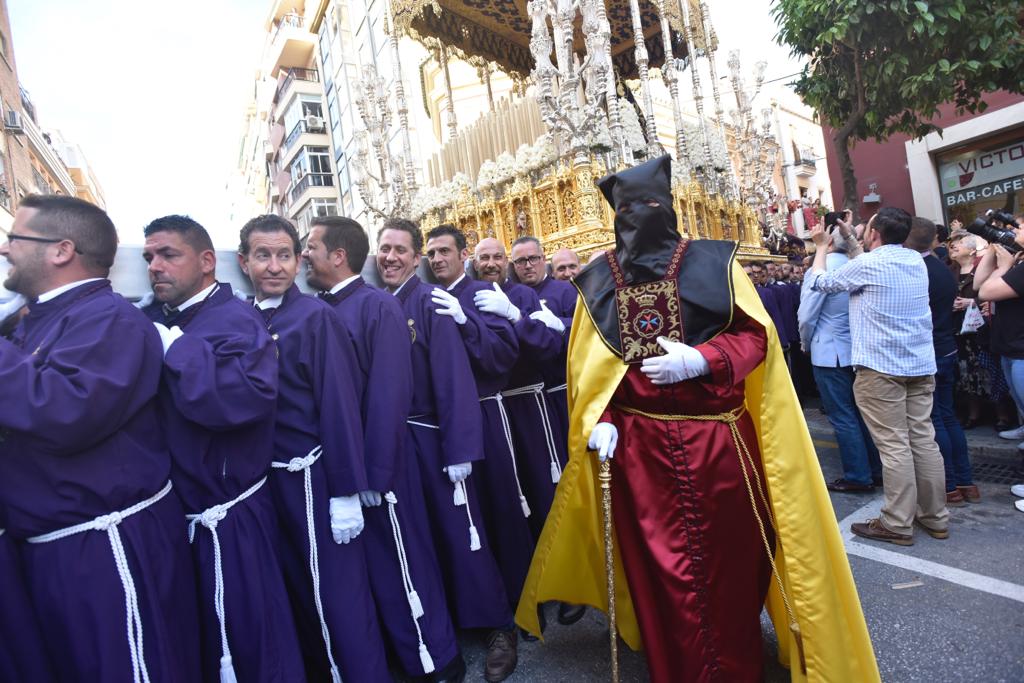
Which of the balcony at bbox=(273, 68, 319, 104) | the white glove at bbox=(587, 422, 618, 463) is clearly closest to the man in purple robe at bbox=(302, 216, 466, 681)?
the white glove at bbox=(587, 422, 618, 463)

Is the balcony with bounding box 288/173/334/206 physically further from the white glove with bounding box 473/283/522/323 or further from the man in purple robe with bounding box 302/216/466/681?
the man in purple robe with bounding box 302/216/466/681

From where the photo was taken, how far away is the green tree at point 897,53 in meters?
7.49

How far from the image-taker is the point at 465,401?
2.85m

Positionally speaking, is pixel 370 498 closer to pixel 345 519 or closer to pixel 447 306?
pixel 345 519

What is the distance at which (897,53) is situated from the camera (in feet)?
25.9

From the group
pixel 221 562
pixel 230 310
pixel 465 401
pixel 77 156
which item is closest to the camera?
pixel 221 562

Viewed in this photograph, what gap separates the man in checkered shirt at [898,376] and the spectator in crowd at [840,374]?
0.74 meters

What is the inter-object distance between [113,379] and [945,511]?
4473mm

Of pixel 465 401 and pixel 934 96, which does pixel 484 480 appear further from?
pixel 934 96

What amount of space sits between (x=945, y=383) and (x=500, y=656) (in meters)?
3.68

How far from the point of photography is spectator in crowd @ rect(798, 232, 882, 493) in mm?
4531

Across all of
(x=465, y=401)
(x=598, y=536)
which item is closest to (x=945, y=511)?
(x=598, y=536)

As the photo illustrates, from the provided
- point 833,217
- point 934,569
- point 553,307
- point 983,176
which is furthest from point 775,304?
point 983,176

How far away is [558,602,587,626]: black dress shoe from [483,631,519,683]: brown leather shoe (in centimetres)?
32
